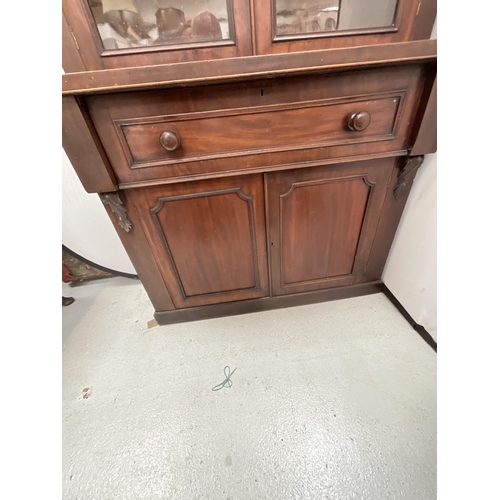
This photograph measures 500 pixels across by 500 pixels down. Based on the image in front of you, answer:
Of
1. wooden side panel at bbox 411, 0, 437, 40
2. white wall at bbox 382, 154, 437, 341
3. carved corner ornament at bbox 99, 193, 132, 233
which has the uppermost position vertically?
wooden side panel at bbox 411, 0, 437, 40

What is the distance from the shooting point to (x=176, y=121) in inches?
23.7

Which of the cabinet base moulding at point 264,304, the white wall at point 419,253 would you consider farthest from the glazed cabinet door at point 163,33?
the cabinet base moulding at point 264,304

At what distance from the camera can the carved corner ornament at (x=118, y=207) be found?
69cm

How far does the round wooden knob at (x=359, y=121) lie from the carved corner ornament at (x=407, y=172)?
0.72 ft

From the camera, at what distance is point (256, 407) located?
76 centimetres

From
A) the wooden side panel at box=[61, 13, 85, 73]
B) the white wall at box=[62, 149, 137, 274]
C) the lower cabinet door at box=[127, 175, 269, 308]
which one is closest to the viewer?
the wooden side panel at box=[61, 13, 85, 73]

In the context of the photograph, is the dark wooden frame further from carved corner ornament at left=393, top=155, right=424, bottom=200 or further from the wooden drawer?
carved corner ornament at left=393, top=155, right=424, bottom=200

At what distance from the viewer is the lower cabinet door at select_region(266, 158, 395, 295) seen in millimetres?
750

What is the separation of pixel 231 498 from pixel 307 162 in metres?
0.99

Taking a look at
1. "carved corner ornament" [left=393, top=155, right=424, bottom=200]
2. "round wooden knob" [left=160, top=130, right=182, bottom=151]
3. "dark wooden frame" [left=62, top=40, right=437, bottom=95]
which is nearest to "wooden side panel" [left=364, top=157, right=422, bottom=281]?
"carved corner ornament" [left=393, top=155, right=424, bottom=200]

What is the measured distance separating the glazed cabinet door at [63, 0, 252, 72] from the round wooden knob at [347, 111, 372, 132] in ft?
1.09
